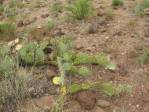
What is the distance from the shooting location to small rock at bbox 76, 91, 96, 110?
3.72 m

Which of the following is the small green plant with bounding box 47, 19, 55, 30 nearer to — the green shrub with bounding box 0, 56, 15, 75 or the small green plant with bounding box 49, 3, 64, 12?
the small green plant with bounding box 49, 3, 64, 12

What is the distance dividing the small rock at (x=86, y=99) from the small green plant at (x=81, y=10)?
5.58ft

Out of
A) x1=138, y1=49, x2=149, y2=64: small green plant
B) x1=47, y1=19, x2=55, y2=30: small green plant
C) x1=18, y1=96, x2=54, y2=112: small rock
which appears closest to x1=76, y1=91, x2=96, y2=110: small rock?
x1=18, y1=96, x2=54, y2=112: small rock

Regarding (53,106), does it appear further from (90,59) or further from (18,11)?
(18,11)

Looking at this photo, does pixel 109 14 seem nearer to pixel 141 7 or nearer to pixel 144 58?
pixel 141 7

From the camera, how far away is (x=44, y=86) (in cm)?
396

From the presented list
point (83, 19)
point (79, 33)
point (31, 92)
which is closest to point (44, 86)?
point (31, 92)

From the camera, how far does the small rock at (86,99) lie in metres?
3.72

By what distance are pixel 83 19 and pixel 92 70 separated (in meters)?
1.27

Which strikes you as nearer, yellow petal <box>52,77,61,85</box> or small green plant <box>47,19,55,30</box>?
yellow petal <box>52,77,61,85</box>

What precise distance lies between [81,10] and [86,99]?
1808 millimetres

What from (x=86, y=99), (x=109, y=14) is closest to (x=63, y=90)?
(x=86, y=99)

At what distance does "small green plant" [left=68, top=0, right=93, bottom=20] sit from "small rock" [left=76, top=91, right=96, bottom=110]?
1.70 meters

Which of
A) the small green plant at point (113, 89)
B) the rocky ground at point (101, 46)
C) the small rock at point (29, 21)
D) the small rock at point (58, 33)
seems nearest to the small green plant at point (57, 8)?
the rocky ground at point (101, 46)
